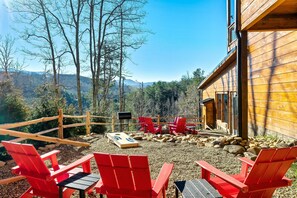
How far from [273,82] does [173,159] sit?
3.78 meters

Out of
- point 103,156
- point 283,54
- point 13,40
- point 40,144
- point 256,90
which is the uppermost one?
point 13,40

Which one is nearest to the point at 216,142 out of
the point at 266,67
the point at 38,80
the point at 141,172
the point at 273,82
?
the point at 273,82

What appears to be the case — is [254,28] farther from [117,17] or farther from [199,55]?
[199,55]

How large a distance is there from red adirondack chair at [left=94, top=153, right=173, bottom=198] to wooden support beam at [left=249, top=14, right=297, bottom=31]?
160 inches

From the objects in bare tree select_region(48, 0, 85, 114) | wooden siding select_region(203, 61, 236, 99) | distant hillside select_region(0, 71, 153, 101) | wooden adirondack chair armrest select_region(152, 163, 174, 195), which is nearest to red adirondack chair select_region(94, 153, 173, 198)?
wooden adirondack chair armrest select_region(152, 163, 174, 195)

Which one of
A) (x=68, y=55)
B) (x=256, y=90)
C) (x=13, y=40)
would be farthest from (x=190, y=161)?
(x=13, y=40)

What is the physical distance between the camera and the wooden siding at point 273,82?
552 centimetres

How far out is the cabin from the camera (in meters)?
4.62

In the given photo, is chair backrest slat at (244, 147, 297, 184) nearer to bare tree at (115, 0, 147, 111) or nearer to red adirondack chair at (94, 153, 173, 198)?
red adirondack chair at (94, 153, 173, 198)

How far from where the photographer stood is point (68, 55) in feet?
51.0

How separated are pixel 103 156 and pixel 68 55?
1469 cm

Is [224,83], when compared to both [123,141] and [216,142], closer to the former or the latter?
[216,142]

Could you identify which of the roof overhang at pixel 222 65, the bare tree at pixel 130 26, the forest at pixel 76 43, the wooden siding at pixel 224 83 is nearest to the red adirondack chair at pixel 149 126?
the wooden siding at pixel 224 83

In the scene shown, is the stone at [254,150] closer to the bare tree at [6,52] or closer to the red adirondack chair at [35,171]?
the red adirondack chair at [35,171]
